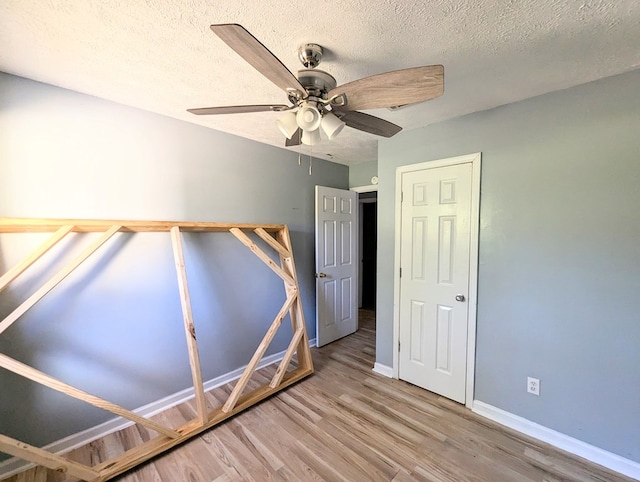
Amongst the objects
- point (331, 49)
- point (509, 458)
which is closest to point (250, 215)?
point (331, 49)

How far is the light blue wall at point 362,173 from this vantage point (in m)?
3.56

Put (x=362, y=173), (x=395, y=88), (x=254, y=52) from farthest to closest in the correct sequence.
Result: (x=362, y=173) < (x=395, y=88) < (x=254, y=52)

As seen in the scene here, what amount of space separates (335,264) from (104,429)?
8.33 ft

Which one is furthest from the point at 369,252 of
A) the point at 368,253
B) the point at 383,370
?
the point at 383,370

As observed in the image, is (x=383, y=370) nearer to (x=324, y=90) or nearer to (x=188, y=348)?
(x=188, y=348)

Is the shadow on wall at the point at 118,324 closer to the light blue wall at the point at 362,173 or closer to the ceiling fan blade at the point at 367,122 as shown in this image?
the ceiling fan blade at the point at 367,122

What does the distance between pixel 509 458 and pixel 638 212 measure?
65.8 inches

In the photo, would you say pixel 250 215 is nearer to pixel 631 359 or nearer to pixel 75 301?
pixel 75 301

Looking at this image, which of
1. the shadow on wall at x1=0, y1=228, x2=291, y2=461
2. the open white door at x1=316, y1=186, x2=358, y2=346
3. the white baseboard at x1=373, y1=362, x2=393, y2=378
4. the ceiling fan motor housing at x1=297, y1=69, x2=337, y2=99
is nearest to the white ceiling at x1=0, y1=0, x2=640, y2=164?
the ceiling fan motor housing at x1=297, y1=69, x2=337, y2=99

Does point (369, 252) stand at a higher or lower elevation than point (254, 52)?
lower

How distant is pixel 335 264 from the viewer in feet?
11.3

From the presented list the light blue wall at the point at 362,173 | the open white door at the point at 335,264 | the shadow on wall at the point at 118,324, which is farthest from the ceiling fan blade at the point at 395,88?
the light blue wall at the point at 362,173

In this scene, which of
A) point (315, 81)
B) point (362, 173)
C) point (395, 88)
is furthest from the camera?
point (362, 173)

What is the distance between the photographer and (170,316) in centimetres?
223
